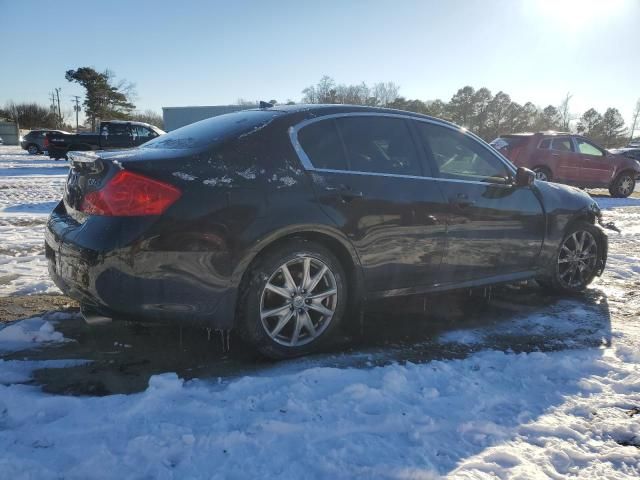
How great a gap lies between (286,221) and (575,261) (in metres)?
3.18

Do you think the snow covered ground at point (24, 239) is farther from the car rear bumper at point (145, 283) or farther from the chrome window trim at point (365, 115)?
the chrome window trim at point (365, 115)

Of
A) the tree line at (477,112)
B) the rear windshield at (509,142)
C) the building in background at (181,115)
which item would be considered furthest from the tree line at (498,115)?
the rear windshield at (509,142)

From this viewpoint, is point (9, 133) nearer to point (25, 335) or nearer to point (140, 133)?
point (140, 133)

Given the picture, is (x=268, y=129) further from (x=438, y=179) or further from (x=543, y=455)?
(x=543, y=455)

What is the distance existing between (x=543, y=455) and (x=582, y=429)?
37cm

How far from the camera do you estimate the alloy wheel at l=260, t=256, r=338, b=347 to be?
2992 mm

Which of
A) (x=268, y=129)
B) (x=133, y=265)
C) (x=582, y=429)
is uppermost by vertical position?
(x=268, y=129)

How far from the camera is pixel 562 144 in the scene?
13453 mm

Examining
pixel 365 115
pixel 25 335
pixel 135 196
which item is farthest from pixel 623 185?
pixel 25 335

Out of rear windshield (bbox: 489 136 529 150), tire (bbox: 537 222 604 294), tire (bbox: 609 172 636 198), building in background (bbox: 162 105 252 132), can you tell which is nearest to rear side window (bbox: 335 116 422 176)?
tire (bbox: 537 222 604 294)

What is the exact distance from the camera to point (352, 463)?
205 centimetres

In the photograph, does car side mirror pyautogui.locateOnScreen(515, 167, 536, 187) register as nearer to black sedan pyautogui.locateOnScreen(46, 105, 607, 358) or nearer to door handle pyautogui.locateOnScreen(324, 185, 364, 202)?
black sedan pyautogui.locateOnScreen(46, 105, 607, 358)

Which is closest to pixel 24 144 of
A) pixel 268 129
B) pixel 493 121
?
pixel 268 129

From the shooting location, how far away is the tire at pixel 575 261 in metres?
4.54
